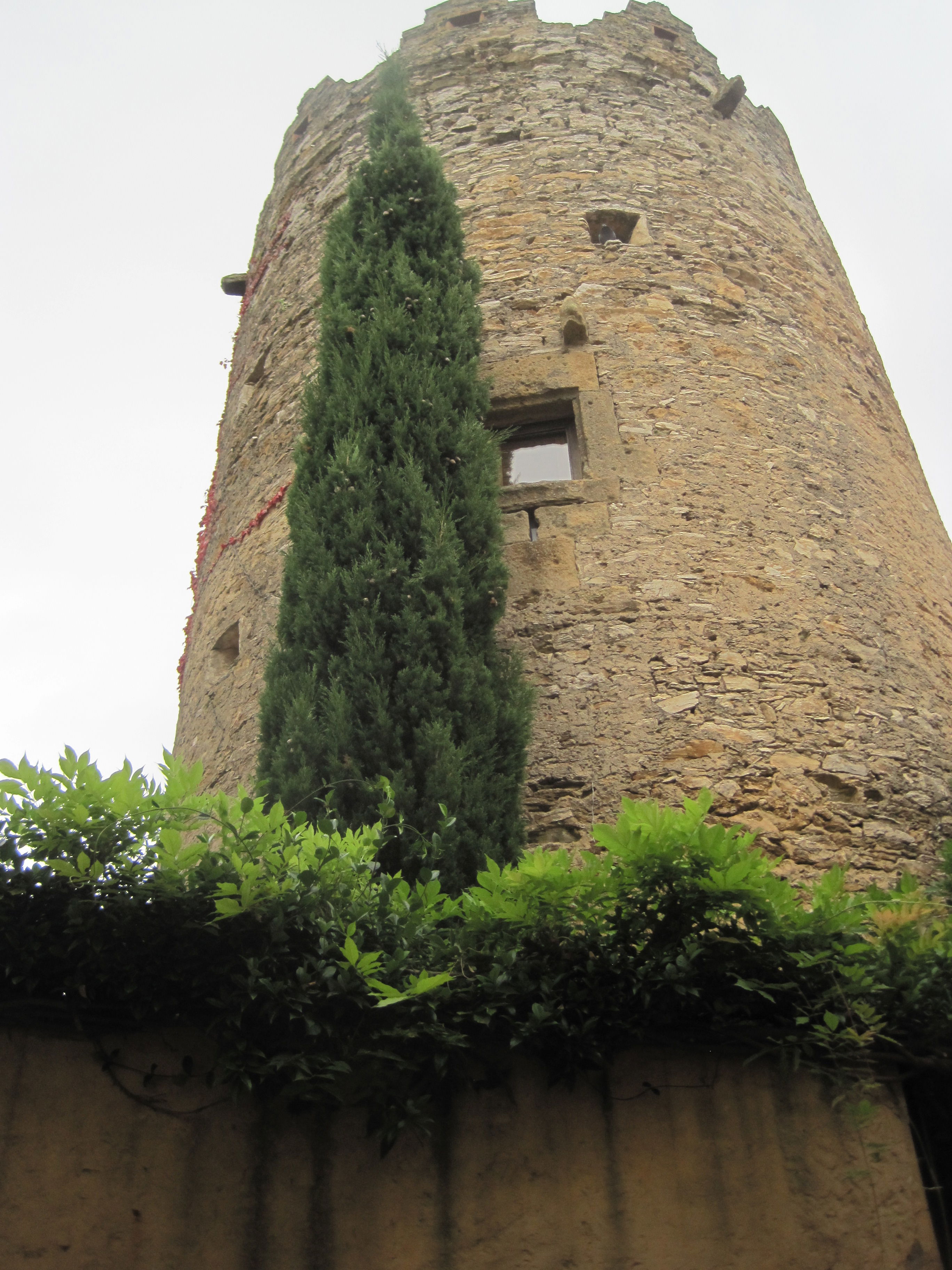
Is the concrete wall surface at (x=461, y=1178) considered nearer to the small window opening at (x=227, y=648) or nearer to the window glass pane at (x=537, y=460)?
the window glass pane at (x=537, y=460)

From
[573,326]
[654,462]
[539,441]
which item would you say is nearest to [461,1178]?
[654,462]

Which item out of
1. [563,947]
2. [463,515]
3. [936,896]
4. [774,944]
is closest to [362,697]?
[463,515]

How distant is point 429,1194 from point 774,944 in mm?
1086

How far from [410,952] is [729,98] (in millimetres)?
7228

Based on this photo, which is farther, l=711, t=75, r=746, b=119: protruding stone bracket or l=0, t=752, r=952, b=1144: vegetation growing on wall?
l=711, t=75, r=746, b=119: protruding stone bracket

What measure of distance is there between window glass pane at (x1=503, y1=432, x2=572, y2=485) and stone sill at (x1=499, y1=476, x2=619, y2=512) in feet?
0.37

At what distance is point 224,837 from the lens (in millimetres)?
3029

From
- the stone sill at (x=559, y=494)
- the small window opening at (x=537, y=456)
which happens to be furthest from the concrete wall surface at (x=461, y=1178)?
the small window opening at (x=537, y=456)

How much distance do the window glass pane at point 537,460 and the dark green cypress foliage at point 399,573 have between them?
1.55ft

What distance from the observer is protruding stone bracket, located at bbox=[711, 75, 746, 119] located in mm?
8203

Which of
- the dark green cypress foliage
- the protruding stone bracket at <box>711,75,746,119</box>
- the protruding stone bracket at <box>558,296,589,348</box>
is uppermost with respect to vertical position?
the protruding stone bracket at <box>711,75,746,119</box>

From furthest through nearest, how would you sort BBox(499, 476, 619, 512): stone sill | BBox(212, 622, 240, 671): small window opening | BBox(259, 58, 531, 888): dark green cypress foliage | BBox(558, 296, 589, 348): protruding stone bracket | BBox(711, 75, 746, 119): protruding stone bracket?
BBox(711, 75, 746, 119): protruding stone bracket, BBox(212, 622, 240, 671): small window opening, BBox(558, 296, 589, 348): protruding stone bracket, BBox(499, 476, 619, 512): stone sill, BBox(259, 58, 531, 888): dark green cypress foliage

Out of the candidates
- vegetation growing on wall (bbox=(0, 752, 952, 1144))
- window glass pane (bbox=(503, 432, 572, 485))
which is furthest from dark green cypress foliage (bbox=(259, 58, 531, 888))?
vegetation growing on wall (bbox=(0, 752, 952, 1144))

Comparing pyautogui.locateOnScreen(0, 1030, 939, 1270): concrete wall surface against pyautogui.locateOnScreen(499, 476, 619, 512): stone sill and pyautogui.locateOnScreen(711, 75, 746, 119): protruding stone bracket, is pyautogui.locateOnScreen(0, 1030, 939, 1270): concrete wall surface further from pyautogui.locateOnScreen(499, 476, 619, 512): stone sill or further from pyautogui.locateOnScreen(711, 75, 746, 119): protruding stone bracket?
pyautogui.locateOnScreen(711, 75, 746, 119): protruding stone bracket
